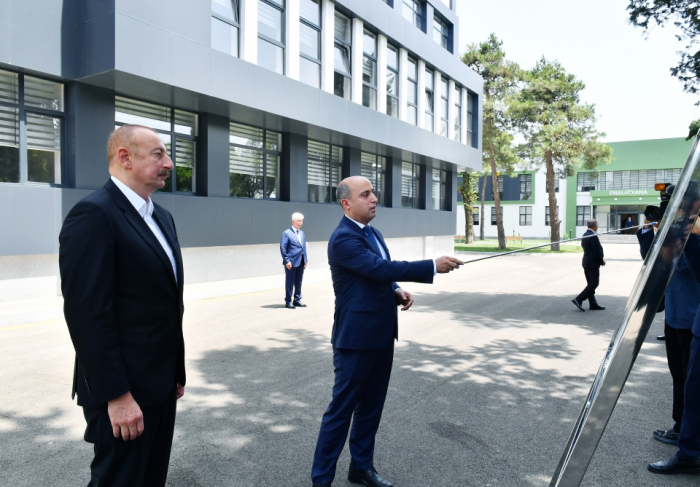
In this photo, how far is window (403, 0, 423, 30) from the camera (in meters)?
24.8

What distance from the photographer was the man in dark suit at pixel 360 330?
3.27 metres

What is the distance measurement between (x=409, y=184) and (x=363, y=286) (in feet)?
75.6

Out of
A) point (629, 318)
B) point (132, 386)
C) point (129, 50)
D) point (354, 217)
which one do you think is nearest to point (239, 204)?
point (129, 50)

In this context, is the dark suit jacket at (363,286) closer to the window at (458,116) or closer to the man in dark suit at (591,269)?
the man in dark suit at (591,269)

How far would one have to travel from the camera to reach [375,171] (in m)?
23.1

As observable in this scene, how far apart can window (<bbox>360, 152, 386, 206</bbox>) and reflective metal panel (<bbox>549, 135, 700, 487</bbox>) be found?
21.1 m

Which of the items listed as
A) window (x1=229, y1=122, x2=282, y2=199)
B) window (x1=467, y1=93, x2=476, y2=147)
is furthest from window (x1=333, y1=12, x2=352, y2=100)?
window (x1=467, y1=93, x2=476, y2=147)

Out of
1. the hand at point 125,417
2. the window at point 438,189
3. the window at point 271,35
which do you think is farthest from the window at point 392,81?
the hand at point 125,417

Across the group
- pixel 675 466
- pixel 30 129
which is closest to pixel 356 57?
pixel 30 129

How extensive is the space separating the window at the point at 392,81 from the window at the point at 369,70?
1.00 metres

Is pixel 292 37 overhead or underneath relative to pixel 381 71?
underneath

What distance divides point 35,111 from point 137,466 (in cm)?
1130

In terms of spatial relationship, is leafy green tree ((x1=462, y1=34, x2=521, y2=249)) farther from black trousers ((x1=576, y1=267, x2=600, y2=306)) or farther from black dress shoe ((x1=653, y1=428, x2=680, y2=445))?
black dress shoe ((x1=653, y1=428, x2=680, y2=445))

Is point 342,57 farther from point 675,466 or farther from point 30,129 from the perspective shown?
point 675,466
